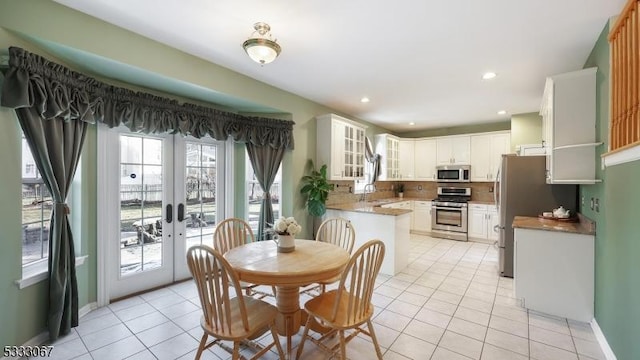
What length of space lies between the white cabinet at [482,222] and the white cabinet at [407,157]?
66.6 inches

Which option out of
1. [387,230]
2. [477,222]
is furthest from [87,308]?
[477,222]

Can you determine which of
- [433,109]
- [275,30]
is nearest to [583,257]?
[433,109]

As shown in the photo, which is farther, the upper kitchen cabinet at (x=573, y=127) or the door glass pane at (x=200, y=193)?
the door glass pane at (x=200, y=193)

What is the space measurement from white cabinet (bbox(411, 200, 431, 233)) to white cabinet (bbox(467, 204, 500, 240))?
90cm

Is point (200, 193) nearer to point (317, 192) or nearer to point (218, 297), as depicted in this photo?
point (317, 192)

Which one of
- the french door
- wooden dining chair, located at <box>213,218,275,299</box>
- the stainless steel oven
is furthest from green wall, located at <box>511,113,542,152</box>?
the french door

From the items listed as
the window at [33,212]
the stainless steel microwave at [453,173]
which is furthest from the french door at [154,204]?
the stainless steel microwave at [453,173]

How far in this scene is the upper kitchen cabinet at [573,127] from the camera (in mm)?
2619

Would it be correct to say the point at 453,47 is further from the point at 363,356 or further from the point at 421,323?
the point at 363,356

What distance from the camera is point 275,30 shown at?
2.47 m

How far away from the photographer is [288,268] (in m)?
2.04

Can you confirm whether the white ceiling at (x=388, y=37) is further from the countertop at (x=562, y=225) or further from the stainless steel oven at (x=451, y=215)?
the stainless steel oven at (x=451, y=215)

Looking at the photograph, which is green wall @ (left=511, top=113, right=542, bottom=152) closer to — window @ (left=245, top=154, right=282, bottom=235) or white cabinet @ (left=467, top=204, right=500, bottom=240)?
white cabinet @ (left=467, top=204, right=500, bottom=240)

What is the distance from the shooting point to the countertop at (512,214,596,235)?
2.70 metres
